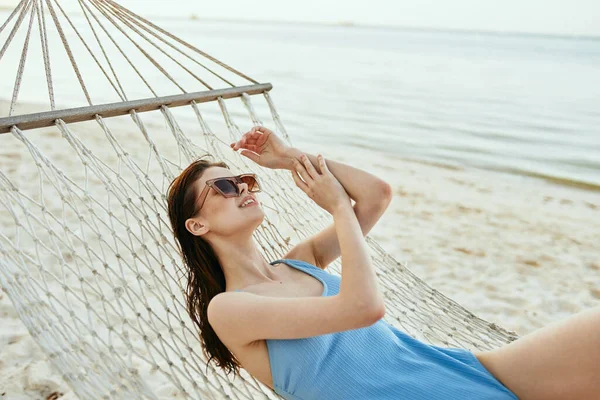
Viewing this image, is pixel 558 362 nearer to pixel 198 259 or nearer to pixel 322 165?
pixel 322 165

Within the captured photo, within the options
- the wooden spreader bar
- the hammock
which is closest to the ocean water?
the hammock

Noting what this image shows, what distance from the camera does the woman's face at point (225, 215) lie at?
1.46 m

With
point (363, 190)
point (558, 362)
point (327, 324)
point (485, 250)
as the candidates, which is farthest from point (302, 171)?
point (485, 250)

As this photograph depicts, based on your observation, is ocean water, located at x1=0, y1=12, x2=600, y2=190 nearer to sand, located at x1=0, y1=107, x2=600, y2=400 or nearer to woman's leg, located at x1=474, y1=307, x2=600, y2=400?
sand, located at x1=0, y1=107, x2=600, y2=400

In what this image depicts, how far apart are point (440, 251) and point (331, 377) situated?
2.53 m

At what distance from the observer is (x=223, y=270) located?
1.50 meters

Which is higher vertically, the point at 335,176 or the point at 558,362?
the point at 335,176

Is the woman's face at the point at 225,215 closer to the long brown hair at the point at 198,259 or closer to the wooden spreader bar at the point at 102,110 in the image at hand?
the long brown hair at the point at 198,259

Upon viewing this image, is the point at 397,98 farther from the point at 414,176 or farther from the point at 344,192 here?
the point at 344,192

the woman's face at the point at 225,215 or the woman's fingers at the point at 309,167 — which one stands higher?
the woman's fingers at the point at 309,167

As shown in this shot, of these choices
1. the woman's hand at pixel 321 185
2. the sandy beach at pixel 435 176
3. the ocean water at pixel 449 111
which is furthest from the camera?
the ocean water at pixel 449 111

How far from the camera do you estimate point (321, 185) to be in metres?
1.48

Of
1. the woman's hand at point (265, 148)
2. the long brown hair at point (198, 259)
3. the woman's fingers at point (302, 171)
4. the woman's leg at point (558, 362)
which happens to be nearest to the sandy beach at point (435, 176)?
the long brown hair at point (198, 259)

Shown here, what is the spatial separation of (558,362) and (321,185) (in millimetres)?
657
